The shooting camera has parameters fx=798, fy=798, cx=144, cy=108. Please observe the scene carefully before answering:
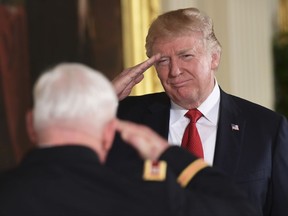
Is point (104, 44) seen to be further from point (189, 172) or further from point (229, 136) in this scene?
point (189, 172)

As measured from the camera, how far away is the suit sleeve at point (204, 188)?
2.83m

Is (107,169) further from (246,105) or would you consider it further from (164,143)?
(246,105)

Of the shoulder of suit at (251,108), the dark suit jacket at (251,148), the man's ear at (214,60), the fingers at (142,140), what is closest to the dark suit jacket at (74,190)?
the fingers at (142,140)

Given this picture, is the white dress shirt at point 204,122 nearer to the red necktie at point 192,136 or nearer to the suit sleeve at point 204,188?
the red necktie at point 192,136

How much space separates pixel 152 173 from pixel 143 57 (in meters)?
5.66

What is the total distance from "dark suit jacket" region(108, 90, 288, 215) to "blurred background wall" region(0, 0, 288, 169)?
7.08 ft

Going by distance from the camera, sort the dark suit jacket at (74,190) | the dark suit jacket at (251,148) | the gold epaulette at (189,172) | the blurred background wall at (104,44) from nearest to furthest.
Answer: the dark suit jacket at (74,190) → the gold epaulette at (189,172) → the dark suit jacket at (251,148) → the blurred background wall at (104,44)

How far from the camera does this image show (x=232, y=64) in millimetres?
9789

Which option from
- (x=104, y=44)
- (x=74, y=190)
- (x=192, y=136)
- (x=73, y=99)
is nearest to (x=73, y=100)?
(x=73, y=99)

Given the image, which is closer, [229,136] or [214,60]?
[229,136]

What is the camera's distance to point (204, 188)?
2973mm

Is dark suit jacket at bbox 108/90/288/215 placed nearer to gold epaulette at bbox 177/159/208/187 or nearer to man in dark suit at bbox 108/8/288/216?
man in dark suit at bbox 108/8/288/216

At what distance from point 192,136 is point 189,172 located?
46.6 inches

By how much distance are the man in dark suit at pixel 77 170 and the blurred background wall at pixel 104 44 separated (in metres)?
3.57
